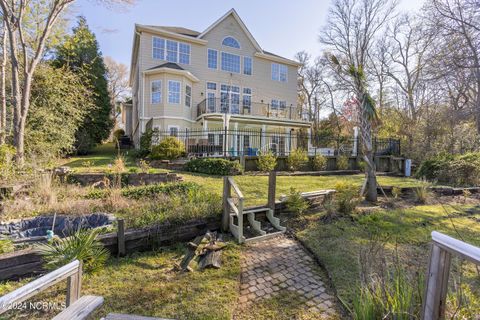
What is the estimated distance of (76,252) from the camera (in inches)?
124

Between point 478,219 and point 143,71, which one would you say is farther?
point 143,71

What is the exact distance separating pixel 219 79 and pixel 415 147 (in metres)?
15.0

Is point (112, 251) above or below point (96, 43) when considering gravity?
below

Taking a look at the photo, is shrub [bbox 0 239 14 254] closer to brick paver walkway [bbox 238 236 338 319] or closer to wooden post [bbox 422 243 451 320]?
brick paver walkway [bbox 238 236 338 319]

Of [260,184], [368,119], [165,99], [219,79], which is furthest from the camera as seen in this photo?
[219,79]

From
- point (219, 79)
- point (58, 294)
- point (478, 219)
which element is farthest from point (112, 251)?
point (219, 79)

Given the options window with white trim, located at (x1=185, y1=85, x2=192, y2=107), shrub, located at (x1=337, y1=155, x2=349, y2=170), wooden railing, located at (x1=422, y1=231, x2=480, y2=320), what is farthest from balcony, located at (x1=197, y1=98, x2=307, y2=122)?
wooden railing, located at (x1=422, y1=231, x2=480, y2=320)

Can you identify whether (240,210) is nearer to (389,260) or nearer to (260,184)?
(389,260)

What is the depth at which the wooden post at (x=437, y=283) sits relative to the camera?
143 centimetres

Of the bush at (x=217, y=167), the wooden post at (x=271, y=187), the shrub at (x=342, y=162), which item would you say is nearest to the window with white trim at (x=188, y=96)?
the bush at (x=217, y=167)

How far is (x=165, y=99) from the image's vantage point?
15.4 metres

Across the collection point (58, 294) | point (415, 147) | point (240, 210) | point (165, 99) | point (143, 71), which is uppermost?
point (143, 71)

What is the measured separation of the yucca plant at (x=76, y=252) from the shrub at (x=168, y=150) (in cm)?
827

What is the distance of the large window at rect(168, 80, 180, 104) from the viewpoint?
15500 millimetres
